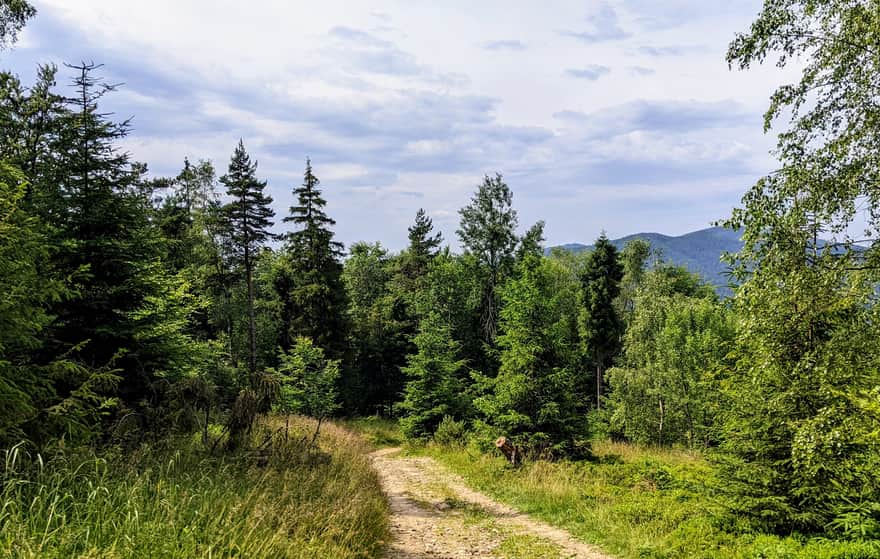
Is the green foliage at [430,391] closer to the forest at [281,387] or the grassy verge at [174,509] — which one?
the forest at [281,387]

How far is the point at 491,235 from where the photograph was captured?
31844 mm

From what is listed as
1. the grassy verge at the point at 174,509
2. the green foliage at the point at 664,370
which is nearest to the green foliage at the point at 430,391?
the green foliage at the point at 664,370

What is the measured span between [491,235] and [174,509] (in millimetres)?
28149

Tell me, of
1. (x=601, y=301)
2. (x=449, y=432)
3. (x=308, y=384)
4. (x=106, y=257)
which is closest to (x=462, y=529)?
(x=106, y=257)

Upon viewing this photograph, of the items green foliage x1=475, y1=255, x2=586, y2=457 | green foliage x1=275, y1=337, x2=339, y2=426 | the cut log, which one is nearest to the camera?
the cut log

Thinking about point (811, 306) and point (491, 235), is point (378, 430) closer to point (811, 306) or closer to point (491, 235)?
point (491, 235)

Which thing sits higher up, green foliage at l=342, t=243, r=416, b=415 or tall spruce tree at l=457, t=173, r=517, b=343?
tall spruce tree at l=457, t=173, r=517, b=343

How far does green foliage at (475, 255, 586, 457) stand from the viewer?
17.0m

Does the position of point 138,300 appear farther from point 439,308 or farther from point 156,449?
point 439,308

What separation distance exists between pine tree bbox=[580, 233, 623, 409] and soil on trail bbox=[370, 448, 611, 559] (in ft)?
79.7

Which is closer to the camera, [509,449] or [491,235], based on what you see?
[509,449]

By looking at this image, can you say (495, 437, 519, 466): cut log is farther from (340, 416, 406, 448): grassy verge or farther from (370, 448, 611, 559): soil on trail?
(340, 416, 406, 448): grassy verge

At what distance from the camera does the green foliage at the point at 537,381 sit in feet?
55.9

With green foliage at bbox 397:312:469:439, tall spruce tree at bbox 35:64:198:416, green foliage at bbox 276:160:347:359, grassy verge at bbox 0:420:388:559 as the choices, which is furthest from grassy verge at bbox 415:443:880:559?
green foliage at bbox 276:160:347:359
